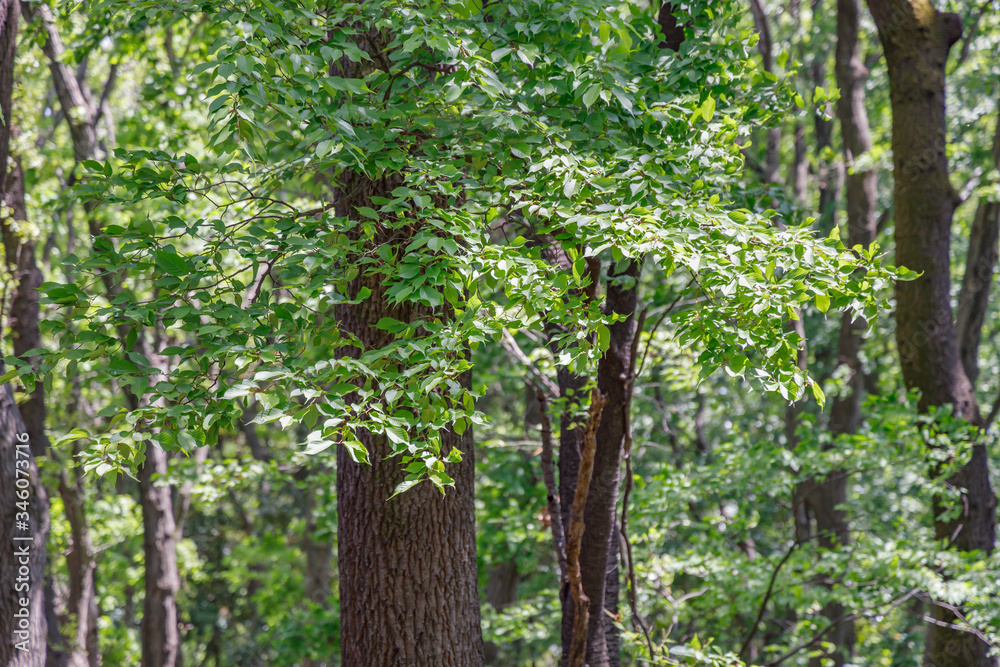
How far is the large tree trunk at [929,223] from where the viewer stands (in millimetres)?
5980

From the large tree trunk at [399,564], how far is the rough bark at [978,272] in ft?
23.8

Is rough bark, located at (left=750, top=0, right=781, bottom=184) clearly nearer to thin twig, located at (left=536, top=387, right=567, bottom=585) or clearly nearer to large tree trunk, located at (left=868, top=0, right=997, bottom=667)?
large tree trunk, located at (left=868, top=0, right=997, bottom=667)

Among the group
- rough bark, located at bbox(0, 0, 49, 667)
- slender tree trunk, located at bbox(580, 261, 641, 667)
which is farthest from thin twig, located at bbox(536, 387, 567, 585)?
rough bark, located at bbox(0, 0, 49, 667)

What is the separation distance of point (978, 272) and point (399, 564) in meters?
7.92

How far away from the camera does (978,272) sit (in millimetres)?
7895

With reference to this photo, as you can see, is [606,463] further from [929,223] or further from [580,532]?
[929,223]

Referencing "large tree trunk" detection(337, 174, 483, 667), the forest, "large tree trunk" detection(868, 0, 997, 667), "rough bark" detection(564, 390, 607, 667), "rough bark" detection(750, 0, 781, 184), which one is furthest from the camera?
"rough bark" detection(750, 0, 781, 184)

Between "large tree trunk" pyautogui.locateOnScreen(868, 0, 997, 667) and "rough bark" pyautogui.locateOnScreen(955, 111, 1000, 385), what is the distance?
2159mm

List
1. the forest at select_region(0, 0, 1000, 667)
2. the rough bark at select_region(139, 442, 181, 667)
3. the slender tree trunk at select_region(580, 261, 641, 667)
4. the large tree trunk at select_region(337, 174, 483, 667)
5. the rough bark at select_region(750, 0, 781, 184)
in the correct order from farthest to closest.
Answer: the rough bark at select_region(139, 442, 181, 667), the rough bark at select_region(750, 0, 781, 184), the slender tree trunk at select_region(580, 261, 641, 667), the large tree trunk at select_region(337, 174, 483, 667), the forest at select_region(0, 0, 1000, 667)

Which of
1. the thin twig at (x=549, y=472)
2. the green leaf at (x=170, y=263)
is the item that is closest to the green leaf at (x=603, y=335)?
the thin twig at (x=549, y=472)

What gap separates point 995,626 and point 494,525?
4804mm

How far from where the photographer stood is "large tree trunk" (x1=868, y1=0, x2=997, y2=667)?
5.98 meters

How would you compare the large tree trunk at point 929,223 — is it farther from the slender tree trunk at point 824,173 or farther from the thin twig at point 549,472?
the thin twig at point 549,472

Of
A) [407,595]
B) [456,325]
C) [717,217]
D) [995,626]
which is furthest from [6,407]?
[995,626]
